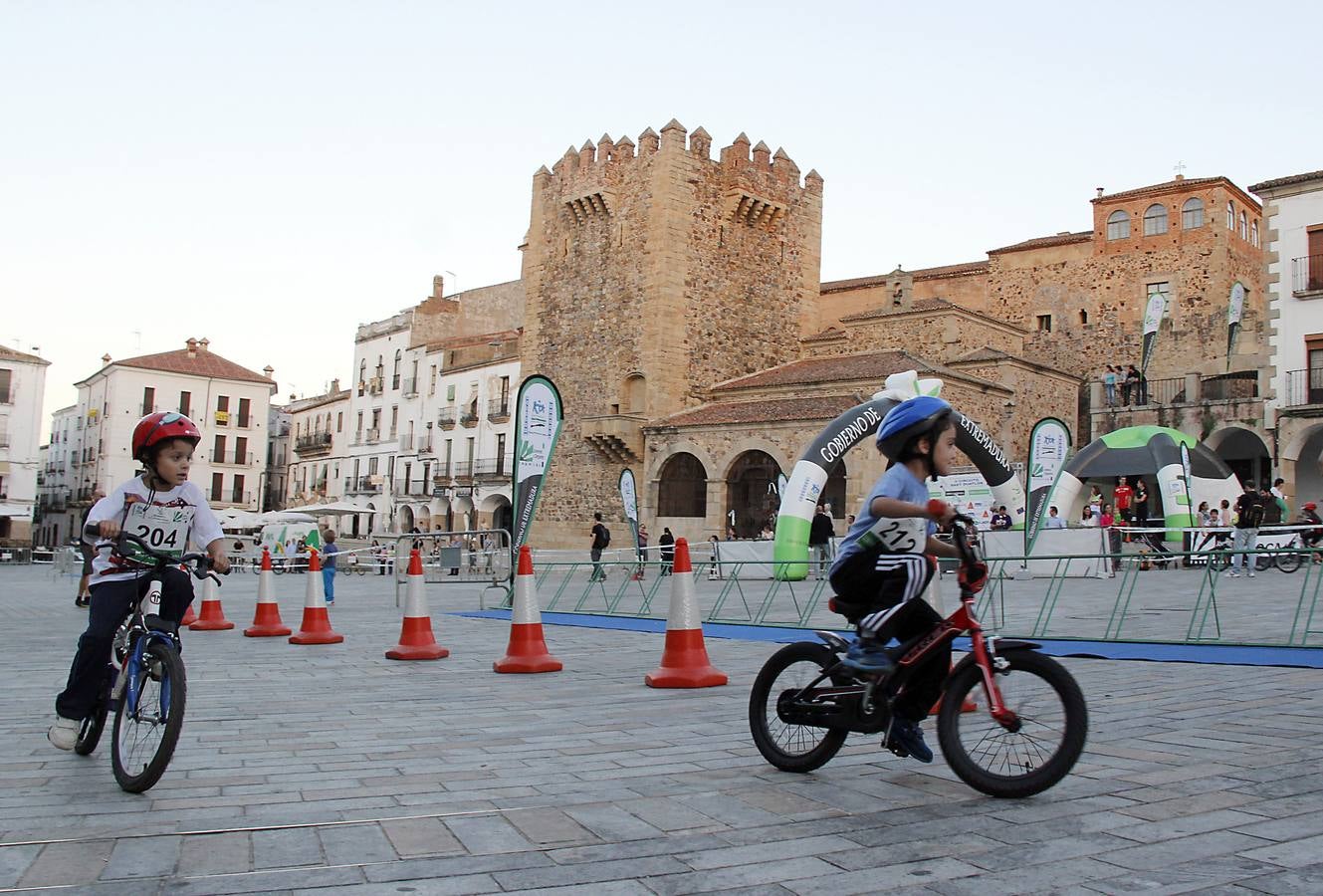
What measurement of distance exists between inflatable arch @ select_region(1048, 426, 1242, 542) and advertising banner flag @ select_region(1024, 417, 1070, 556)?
5230 mm

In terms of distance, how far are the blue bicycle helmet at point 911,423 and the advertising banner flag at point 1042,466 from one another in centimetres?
1576

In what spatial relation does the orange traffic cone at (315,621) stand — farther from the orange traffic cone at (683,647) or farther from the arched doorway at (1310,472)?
the arched doorway at (1310,472)

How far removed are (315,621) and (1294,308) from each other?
2771 cm

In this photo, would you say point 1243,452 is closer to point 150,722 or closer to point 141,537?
point 141,537

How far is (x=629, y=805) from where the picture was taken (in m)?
3.93

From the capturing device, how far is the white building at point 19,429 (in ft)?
170

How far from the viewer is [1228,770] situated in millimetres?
4324

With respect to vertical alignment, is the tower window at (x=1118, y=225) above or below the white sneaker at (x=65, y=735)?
above

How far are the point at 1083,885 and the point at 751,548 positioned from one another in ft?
64.4

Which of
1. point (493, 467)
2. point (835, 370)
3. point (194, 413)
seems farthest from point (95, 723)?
point (194, 413)

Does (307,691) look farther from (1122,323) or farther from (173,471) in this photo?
(1122,323)

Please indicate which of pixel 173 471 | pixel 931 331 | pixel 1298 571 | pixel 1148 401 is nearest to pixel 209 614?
pixel 173 471

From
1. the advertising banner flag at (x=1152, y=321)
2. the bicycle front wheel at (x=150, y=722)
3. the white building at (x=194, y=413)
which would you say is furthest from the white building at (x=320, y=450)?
the bicycle front wheel at (x=150, y=722)

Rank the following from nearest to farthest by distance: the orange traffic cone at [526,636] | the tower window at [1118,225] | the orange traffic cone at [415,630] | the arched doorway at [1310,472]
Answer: the orange traffic cone at [526,636] → the orange traffic cone at [415,630] → the arched doorway at [1310,472] → the tower window at [1118,225]
